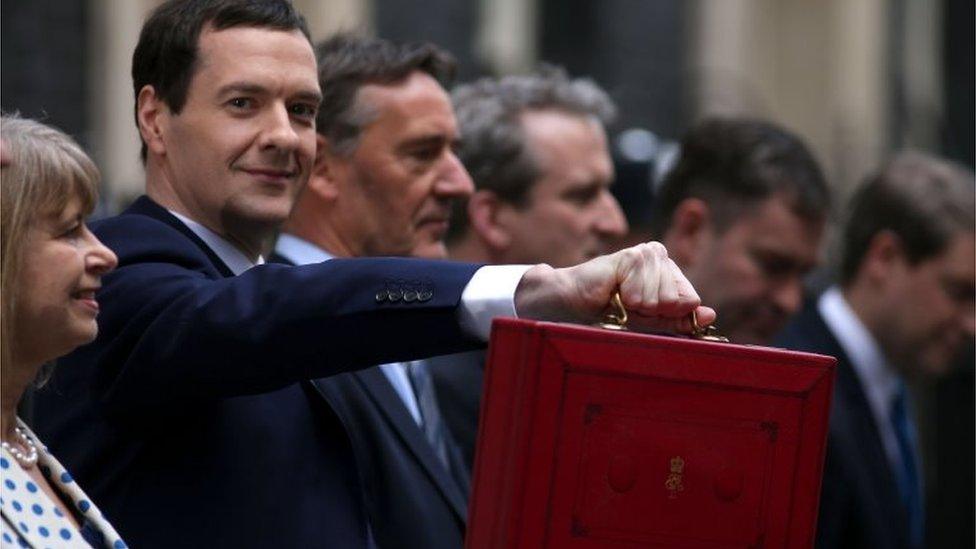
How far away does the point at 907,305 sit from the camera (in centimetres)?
653

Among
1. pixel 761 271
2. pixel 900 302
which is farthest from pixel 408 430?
pixel 900 302

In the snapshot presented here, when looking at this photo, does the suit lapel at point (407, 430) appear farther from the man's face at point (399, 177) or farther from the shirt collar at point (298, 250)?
the man's face at point (399, 177)

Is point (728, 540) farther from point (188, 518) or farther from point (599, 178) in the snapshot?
point (599, 178)

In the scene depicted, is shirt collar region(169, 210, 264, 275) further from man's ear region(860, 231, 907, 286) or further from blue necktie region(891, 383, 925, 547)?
man's ear region(860, 231, 907, 286)

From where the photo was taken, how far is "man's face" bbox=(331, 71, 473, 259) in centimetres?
507

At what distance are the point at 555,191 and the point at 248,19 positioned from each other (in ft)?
7.12

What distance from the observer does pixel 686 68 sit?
19438 millimetres

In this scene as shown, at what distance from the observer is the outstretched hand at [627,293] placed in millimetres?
3268

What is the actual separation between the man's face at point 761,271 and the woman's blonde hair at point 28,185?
3074mm

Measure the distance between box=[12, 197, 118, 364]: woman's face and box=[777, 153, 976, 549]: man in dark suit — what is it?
2921 millimetres

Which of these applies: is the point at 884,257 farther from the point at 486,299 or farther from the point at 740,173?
the point at 486,299

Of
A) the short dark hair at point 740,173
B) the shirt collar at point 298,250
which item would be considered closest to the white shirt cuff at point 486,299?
the shirt collar at point 298,250

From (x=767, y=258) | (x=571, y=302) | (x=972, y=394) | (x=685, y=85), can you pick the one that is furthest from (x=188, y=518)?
(x=685, y=85)

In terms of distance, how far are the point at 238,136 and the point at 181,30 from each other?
215 millimetres
